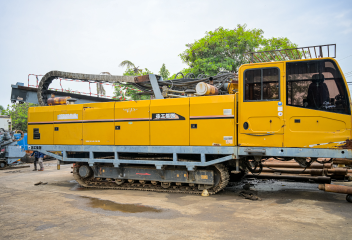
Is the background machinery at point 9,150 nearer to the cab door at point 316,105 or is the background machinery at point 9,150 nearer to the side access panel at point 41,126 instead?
the side access panel at point 41,126

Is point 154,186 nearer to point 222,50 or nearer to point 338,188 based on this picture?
point 338,188

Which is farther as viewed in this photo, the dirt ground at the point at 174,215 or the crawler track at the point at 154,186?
the crawler track at the point at 154,186

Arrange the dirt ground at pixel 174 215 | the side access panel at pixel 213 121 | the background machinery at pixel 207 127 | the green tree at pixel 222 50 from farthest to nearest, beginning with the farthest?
the green tree at pixel 222 50 → the side access panel at pixel 213 121 → the background machinery at pixel 207 127 → the dirt ground at pixel 174 215

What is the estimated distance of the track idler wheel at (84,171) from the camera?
952cm

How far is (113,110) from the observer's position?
8.94 metres

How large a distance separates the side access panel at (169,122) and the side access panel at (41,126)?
4.15m

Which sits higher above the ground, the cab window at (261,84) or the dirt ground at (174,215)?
the cab window at (261,84)

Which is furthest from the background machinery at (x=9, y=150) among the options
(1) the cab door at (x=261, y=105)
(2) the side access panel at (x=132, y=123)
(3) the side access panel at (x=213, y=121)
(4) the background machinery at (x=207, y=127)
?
(1) the cab door at (x=261, y=105)

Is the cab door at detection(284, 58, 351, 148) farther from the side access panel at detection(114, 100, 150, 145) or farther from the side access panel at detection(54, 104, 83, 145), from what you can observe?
the side access panel at detection(54, 104, 83, 145)

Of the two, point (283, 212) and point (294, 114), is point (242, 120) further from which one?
point (283, 212)

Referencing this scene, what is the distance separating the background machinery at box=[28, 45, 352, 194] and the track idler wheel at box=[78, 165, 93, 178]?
0.12 feet

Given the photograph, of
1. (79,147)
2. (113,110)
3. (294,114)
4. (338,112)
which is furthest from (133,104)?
(338,112)

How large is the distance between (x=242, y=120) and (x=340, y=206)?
3.11 meters

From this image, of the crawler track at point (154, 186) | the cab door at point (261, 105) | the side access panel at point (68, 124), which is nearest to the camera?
the cab door at point (261, 105)
